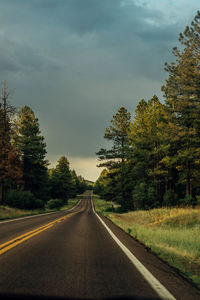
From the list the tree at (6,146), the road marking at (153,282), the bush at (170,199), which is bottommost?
the bush at (170,199)

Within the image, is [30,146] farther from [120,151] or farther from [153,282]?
[153,282]

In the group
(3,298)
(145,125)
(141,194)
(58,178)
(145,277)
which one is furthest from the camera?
(58,178)

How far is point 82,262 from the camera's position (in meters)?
5.00

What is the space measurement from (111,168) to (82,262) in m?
37.2

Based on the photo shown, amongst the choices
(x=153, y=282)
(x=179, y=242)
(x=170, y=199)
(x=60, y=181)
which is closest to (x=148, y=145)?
(x=170, y=199)

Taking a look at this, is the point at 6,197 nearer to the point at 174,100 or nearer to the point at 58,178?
the point at 174,100

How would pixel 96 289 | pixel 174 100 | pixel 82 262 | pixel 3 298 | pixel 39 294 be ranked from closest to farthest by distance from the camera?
pixel 3 298 < pixel 39 294 < pixel 96 289 < pixel 82 262 < pixel 174 100

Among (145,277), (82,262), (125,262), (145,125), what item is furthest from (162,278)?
(145,125)

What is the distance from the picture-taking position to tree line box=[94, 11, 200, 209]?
21.6m

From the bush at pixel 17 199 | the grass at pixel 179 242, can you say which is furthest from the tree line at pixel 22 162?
the grass at pixel 179 242

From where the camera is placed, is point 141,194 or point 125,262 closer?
point 125,262

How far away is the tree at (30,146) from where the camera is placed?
136ft

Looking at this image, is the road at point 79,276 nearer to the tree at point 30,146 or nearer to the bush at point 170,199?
the bush at point 170,199

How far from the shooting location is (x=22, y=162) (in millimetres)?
34281
